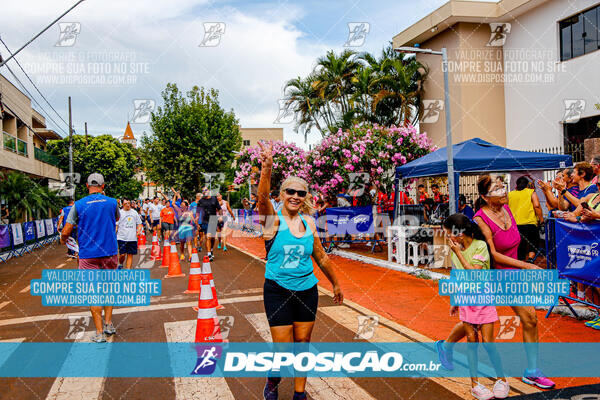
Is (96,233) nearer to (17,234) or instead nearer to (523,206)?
(523,206)

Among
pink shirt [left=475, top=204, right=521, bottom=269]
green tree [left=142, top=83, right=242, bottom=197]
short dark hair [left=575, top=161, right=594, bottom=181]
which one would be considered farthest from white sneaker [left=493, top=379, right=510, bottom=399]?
green tree [left=142, top=83, right=242, bottom=197]

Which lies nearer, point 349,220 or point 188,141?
point 349,220

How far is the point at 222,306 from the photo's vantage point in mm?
7121

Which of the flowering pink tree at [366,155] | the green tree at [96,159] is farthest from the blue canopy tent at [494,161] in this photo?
the green tree at [96,159]

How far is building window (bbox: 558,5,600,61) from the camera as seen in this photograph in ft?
55.7

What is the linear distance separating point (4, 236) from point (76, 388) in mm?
14475

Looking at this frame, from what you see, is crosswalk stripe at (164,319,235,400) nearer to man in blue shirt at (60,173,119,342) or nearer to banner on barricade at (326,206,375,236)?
man in blue shirt at (60,173,119,342)

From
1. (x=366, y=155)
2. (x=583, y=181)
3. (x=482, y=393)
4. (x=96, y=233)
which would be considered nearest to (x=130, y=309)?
(x=96, y=233)

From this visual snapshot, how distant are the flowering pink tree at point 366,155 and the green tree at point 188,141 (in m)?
20.5

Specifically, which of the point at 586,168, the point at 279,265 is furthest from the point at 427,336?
the point at 586,168

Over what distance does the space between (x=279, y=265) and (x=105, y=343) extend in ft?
10.4

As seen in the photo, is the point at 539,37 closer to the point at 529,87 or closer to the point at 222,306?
the point at 529,87

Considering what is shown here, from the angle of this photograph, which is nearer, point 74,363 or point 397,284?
point 74,363

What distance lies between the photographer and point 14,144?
82.1 ft
